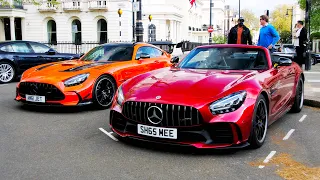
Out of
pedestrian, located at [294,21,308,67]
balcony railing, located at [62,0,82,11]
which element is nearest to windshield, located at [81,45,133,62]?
pedestrian, located at [294,21,308,67]

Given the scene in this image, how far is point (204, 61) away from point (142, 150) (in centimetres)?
195

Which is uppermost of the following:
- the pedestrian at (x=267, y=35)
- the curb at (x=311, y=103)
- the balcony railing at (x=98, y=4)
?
the balcony railing at (x=98, y=4)

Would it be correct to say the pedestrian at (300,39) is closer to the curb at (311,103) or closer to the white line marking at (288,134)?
the curb at (311,103)

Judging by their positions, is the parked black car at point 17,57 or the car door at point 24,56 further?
the car door at point 24,56

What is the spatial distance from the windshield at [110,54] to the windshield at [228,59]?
8.65ft

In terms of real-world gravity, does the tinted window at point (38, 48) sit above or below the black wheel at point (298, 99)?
above

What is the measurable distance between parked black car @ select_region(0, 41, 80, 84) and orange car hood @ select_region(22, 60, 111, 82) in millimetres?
4776

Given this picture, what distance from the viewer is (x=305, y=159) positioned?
4.53 meters

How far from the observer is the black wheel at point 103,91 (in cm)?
748

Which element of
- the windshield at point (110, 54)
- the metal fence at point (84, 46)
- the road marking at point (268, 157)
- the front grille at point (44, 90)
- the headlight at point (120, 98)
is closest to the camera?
the road marking at point (268, 157)

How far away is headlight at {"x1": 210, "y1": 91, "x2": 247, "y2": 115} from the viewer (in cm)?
441

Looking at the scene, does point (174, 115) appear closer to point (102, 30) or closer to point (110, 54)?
point (110, 54)

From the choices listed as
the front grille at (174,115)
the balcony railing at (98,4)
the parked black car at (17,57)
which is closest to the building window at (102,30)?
the balcony railing at (98,4)

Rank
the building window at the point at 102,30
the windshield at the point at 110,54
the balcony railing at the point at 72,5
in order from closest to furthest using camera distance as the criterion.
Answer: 1. the windshield at the point at 110,54
2. the balcony railing at the point at 72,5
3. the building window at the point at 102,30
